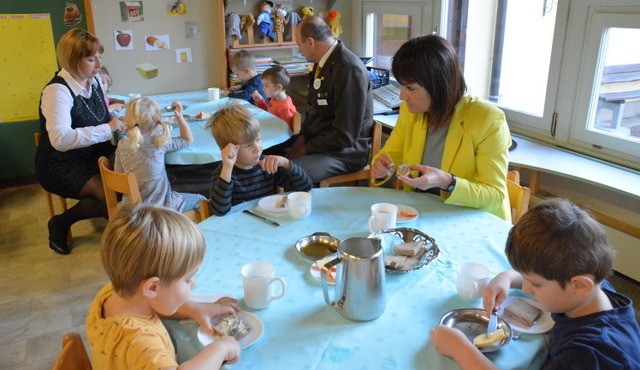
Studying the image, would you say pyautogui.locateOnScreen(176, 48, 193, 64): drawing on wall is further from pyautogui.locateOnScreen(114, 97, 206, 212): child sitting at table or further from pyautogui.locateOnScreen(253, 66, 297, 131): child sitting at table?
pyautogui.locateOnScreen(114, 97, 206, 212): child sitting at table

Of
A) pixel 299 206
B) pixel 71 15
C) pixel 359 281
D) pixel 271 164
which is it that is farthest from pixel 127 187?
pixel 71 15

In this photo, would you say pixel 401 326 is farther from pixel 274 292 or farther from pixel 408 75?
pixel 408 75

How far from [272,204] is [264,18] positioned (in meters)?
2.66

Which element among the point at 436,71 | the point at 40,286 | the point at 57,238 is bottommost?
the point at 40,286

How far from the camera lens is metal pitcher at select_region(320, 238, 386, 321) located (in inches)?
43.6

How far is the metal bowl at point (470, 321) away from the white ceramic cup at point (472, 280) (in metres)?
0.06

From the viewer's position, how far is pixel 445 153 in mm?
1865

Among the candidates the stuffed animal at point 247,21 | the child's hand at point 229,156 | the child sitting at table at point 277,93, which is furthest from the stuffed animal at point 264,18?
the child's hand at point 229,156

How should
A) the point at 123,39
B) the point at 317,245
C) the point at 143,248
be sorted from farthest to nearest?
the point at 123,39
the point at 317,245
the point at 143,248

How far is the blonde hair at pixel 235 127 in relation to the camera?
6.33 ft

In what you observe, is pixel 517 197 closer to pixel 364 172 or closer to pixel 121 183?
pixel 364 172

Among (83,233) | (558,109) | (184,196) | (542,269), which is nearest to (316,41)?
(184,196)

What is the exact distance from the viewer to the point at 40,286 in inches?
104

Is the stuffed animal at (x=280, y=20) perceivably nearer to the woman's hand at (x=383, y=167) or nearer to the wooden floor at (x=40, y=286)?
the wooden floor at (x=40, y=286)
